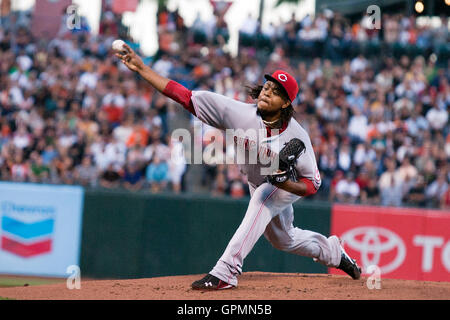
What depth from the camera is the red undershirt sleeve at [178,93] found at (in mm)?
5586

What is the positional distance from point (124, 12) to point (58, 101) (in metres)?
3.07

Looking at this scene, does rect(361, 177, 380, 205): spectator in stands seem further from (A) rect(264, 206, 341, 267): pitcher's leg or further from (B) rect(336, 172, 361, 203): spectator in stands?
(A) rect(264, 206, 341, 267): pitcher's leg

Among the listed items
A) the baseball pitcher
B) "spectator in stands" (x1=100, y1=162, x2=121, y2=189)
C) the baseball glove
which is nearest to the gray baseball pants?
the baseball pitcher

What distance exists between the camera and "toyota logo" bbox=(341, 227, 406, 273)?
405 inches

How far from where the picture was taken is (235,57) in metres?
14.8

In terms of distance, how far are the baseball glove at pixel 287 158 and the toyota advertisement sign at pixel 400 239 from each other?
197 inches

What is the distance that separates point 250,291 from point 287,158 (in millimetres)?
1163

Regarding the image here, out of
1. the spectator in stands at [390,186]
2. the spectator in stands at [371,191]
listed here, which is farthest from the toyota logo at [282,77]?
the spectator in stands at [371,191]

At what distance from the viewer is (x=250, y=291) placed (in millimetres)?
5836

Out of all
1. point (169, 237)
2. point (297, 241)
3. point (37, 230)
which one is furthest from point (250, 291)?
point (37, 230)

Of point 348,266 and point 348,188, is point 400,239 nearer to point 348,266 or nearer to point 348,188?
point 348,188

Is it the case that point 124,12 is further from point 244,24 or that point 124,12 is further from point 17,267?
point 17,267

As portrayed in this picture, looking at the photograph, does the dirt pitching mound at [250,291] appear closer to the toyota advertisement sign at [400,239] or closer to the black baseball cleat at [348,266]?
the black baseball cleat at [348,266]
